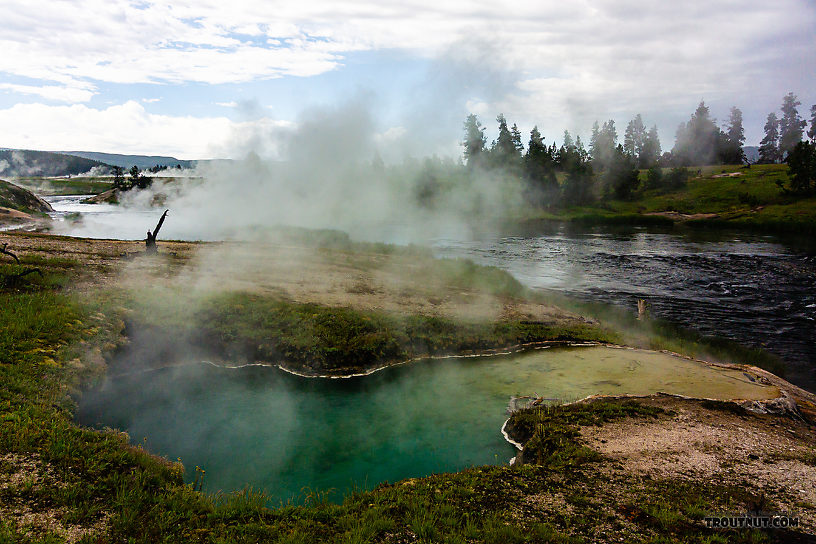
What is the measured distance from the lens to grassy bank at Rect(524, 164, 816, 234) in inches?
2906

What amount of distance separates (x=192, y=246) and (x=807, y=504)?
34.0 m

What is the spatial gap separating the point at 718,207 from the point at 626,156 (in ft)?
102

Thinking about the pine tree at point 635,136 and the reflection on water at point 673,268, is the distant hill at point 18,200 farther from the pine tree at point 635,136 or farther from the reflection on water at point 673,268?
the pine tree at point 635,136

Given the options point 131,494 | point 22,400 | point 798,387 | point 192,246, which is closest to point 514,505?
point 131,494

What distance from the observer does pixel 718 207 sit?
87375 mm

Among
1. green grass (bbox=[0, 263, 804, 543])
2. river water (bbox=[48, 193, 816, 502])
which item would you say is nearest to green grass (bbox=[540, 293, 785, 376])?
river water (bbox=[48, 193, 816, 502])

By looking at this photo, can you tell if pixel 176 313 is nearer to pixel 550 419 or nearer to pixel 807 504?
pixel 550 419

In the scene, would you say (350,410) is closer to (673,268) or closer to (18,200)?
(673,268)

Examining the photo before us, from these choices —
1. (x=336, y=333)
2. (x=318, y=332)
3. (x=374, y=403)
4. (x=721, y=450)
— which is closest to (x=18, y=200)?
(x=318, y=332)

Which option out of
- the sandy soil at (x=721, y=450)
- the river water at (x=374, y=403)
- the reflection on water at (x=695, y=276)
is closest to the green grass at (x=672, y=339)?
the reflection on water at (x=695, y=276)

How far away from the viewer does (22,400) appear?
37.1 ft

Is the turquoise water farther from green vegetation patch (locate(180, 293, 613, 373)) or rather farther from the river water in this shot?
green vegetation patch (locate(180, 293, 613, 373))

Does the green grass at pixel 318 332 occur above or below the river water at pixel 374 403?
above

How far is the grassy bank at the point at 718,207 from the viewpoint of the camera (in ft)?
242
